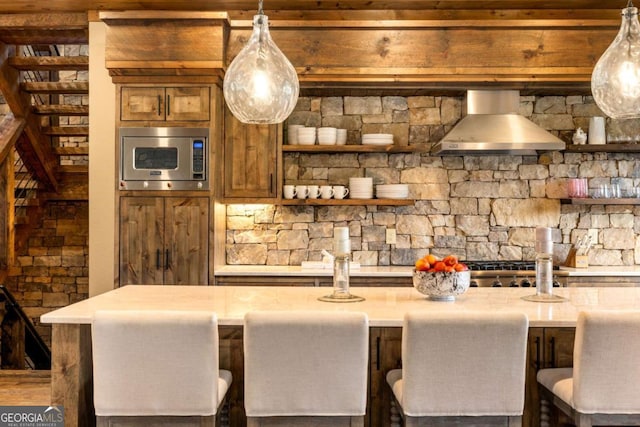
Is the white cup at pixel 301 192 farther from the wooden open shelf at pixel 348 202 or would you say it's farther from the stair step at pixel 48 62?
the stair step at pixel 48 62

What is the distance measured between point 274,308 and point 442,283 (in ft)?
2.42

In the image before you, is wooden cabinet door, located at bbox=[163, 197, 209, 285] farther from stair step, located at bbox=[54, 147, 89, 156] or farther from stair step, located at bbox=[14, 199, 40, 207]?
stair step, located at bbox=[14, 199, 40, 207]

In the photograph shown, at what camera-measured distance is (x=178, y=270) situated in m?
4.54

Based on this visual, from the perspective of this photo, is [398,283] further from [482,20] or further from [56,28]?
[56,28]

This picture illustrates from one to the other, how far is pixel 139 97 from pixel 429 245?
2603 millimetres

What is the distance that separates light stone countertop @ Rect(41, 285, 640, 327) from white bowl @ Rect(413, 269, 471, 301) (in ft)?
0.17

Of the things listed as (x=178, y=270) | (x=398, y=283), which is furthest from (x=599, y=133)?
(x=178, y=270)

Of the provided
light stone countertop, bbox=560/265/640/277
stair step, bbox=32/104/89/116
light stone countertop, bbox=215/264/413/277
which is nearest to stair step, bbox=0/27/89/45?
stair step, bbox=32/104/89/116

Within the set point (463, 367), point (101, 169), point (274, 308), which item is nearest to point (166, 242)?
point (101, 169)

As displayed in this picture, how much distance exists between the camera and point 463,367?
7.06 feet

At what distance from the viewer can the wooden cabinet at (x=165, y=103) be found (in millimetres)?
4566

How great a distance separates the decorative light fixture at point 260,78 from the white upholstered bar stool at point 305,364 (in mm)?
1132

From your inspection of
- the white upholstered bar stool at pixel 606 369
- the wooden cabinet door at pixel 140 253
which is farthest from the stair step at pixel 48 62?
the white upholstered bar stool at pixel 606 369

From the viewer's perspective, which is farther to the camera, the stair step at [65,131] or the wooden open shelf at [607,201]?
the stair step at [65,131]
